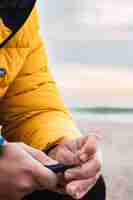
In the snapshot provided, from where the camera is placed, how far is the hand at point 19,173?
117 cm

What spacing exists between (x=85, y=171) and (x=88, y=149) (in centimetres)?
4

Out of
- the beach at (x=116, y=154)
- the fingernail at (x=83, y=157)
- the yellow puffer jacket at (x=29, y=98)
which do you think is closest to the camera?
the fingernail at (x=83, y=157)

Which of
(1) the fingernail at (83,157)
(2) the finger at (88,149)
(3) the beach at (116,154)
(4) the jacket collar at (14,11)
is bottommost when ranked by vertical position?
(3) the beach at (116,154)

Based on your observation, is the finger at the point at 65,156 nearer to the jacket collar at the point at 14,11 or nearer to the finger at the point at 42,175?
the finger at the point at 42,175

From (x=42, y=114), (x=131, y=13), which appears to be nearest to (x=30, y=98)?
(x=42, y=114)

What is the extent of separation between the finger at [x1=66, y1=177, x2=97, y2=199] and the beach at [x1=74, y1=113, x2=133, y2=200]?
3.88 ft

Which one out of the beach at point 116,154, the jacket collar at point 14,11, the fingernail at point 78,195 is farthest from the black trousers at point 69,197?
the beach at point 116,154

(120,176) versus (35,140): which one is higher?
(35,140)

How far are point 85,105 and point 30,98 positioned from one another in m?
1.81

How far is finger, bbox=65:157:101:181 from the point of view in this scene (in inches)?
48.3

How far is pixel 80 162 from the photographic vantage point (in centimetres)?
128

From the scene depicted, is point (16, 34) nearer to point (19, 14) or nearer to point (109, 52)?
point (19, 14)

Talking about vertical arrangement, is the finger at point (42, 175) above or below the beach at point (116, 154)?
above

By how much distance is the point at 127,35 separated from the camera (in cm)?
342
